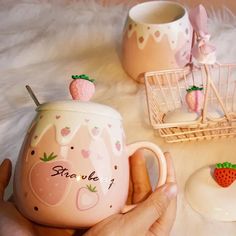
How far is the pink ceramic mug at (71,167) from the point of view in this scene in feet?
1.39

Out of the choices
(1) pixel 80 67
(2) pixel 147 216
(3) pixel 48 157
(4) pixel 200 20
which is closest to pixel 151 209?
(2) pixel 147 216

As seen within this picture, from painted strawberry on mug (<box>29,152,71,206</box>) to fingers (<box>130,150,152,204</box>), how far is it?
124 mm

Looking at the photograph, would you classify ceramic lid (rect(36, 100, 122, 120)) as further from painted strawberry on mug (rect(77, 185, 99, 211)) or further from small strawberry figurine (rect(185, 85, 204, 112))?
small strawberry figurine (rect(185, 85, 204, 112))

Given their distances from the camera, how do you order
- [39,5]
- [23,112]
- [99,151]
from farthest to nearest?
1. [39,5]
2. [23,112]
3. [99,151]

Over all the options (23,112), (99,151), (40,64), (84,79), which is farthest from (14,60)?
(99,151)

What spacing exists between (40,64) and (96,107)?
0.41 m

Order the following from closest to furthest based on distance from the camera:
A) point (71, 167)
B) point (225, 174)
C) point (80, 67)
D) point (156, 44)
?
point (71, 167) → point (225, 174) → point (156, 44) → point (80, 67)

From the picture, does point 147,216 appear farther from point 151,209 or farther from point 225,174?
point 225,174

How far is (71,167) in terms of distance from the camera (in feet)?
1.39

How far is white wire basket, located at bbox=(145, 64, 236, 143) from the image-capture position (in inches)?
23.4

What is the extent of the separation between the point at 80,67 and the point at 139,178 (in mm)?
324

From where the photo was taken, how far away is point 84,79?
521mm

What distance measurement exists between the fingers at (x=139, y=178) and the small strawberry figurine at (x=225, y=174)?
8cm

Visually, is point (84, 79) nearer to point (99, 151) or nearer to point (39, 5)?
point (99, 151)
